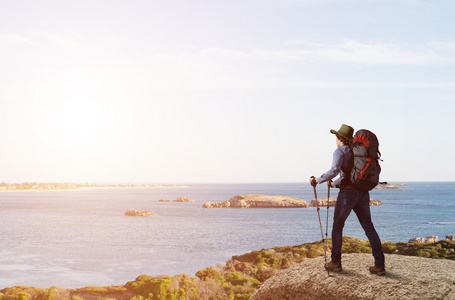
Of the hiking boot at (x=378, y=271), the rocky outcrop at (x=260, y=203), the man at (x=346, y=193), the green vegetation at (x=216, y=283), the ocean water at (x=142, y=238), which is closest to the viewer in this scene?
the man at (x=346, y=193)

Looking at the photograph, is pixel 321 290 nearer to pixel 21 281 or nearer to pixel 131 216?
pixel 21 281

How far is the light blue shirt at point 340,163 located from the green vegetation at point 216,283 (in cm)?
1394

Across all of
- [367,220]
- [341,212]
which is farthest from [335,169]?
[367,220]

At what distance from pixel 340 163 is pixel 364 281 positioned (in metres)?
2.34

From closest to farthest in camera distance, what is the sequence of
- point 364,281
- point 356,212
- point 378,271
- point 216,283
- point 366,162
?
point 366,162
point 364,281
point 356,212
point 378,271
point 216,283

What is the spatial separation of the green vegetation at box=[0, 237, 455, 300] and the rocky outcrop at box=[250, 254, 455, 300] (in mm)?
11533

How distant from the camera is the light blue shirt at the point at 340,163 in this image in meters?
8.92

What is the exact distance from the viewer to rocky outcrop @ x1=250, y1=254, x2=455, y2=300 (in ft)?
27.8

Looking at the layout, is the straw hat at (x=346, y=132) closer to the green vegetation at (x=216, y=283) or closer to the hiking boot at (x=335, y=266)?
the hiking boot at (x=335, y=266)

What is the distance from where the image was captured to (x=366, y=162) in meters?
8.88

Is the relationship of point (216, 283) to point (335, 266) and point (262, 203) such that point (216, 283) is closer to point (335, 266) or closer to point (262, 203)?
point (335, 266)

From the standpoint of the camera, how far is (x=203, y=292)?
23078 mm

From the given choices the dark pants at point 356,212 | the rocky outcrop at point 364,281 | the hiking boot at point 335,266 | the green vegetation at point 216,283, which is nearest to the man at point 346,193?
the dark pants at point 356,212

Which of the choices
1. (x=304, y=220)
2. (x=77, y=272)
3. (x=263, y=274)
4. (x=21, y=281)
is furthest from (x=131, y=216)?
(x=263, y=274)
